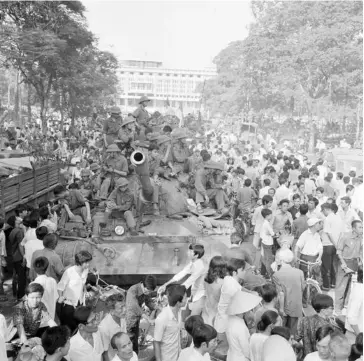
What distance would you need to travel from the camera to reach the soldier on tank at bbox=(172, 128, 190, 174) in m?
12.6

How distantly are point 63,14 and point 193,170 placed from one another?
2085cm

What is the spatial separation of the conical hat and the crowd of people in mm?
12

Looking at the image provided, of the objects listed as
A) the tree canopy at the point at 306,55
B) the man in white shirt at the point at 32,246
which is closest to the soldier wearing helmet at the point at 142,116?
the man in white shirt at the point at 32,246

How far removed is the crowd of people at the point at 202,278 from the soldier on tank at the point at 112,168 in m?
0.02

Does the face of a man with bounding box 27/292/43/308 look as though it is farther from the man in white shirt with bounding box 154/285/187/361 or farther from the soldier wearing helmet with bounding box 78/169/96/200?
the soldier wearing helmet with bounding box 78/169/96/200

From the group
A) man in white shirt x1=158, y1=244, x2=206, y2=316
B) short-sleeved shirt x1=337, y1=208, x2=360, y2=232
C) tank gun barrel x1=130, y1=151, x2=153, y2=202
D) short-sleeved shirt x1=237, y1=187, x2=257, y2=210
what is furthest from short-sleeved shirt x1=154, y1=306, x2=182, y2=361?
short-sleeved shirt x1=237, y1=187, x2=257, y2=210

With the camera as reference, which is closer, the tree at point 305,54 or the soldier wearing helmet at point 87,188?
the soldier wearing helmet at point 87,188

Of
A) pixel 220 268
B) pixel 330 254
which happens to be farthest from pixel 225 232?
pixel 220 268

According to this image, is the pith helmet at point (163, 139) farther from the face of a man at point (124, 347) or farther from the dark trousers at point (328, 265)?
the face of a man at point (124, 347)

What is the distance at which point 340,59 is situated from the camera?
30.3 metres

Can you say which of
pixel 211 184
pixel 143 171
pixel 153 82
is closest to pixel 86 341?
pixel 143 171

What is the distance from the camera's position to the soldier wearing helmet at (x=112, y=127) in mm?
12477

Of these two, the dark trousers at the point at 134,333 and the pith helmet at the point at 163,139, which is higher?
the pith helmet at the point at 163,139

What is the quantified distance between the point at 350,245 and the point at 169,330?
15.0 ft
